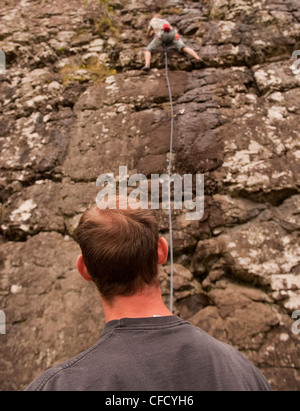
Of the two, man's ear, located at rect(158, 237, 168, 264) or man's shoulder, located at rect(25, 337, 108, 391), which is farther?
man's ear, located at rect(158, 237, 168, 264)

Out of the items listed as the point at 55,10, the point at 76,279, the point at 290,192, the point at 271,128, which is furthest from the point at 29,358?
the point at 55,10

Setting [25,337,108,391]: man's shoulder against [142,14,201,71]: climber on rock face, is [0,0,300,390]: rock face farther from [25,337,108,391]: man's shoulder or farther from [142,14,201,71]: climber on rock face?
[25,337,108,391]: man's shoulder

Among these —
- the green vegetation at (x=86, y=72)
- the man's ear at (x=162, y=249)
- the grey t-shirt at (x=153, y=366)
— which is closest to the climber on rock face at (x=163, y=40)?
the green vegetation at (x=86, y=72)

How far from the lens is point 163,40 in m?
4.14

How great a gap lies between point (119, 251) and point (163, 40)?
4112mm

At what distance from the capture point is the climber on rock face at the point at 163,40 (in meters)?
4.02

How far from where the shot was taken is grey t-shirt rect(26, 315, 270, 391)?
836mm

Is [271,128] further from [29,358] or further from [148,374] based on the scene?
[29,358]

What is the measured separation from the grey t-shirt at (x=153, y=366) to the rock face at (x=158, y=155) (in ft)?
5.43

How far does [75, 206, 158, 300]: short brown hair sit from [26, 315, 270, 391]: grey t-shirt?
16cm

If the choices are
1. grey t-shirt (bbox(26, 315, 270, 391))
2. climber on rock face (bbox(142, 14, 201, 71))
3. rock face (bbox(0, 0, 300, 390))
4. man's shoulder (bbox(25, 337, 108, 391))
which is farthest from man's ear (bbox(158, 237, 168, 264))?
climber on rock face (bbox(142, 14, 201, 71))

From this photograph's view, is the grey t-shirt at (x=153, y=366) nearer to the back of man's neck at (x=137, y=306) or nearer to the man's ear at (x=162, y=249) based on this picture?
the back of man's neck at (x=137, y=306)

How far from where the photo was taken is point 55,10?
4.87 meters

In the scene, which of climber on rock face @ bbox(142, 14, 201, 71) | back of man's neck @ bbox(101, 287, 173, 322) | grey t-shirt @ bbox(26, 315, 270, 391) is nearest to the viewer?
grey t-shirt @ bbox(26, 315, 270, 391)
